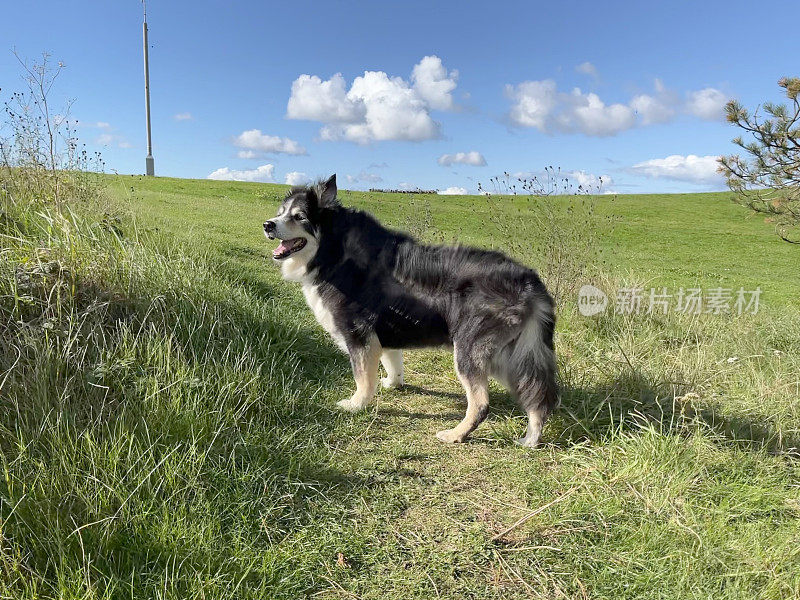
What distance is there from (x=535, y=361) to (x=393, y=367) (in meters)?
1.71

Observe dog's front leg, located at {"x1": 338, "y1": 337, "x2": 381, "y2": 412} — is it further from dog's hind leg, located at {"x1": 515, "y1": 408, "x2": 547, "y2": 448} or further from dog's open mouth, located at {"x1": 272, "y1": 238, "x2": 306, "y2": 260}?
dog's hind leg, located at {"x1": 515, "y1": 408, "x2": 547, "y2": 448}

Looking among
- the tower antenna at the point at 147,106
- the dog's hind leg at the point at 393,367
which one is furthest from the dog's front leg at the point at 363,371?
the tower antenna at the point at 147,106

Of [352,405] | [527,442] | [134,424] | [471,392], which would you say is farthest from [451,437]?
[134,424]

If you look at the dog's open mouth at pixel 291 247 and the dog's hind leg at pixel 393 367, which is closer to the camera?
the dog's open mouth at pixel 291 247

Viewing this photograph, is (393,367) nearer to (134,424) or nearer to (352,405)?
(352,405)

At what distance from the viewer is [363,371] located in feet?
13.8

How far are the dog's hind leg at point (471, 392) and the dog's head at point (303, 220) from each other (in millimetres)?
1623

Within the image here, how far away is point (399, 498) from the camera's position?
317 cm

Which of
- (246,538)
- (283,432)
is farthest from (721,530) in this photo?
(283,432)

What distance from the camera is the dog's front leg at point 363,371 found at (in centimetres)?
417

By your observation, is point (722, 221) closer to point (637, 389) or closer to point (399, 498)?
point (637, 389)

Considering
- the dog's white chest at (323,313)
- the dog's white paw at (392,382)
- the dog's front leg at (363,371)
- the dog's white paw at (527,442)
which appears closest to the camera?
the dog's white paw at (527,442)

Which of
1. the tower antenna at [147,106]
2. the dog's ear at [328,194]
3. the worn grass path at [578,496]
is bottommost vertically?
the worn grass path at [578,496]

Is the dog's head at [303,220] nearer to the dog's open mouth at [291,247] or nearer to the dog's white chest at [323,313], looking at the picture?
the dog's open mouth at [291,247]
